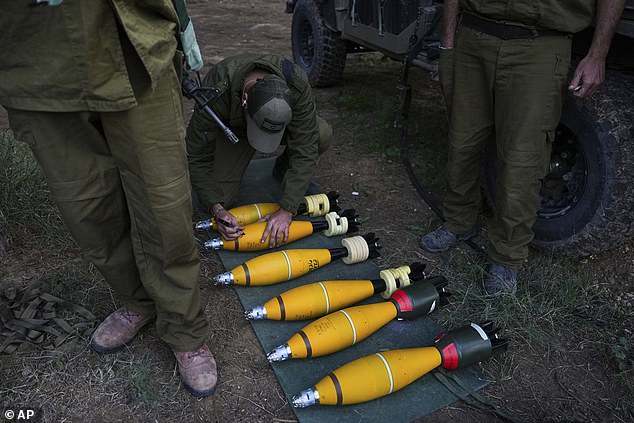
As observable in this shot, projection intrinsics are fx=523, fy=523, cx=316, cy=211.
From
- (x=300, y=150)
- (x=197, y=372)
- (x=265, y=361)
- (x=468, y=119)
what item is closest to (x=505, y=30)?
(x=468, y=119)

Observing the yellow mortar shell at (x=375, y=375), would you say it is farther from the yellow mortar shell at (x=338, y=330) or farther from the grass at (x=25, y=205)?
the grass at (x=25, y=205)

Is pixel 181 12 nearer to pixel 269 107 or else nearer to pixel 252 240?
pixel 269 107

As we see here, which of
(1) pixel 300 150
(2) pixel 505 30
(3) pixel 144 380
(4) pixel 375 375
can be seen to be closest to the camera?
(4) pixel 375 375

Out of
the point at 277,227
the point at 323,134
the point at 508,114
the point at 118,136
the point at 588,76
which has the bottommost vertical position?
the point at 277,227

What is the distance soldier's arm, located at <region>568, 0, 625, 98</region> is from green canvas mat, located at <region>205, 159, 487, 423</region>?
1364 millimetres

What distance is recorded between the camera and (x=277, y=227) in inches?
123

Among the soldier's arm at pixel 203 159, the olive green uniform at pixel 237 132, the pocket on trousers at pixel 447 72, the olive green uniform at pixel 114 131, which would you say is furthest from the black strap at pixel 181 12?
the pocket on trousers at pixel 447 72

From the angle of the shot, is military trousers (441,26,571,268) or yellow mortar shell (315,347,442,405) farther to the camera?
military trousers (441,26,571,268)

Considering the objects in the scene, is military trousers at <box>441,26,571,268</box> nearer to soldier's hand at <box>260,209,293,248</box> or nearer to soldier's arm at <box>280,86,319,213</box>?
soldier's arm at <box>280,86,319,213</box>

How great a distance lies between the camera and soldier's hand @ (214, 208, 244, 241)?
305 centimetres

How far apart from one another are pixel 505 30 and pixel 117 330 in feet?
7.68

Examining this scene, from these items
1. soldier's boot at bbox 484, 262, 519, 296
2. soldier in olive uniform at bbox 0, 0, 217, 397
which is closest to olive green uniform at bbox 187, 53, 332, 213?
soldier in olive uniform at bbox 0, 0, 217, 397

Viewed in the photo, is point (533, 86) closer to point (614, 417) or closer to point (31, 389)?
point (614, 417)

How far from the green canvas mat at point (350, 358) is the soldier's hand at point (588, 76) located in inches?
52.9
